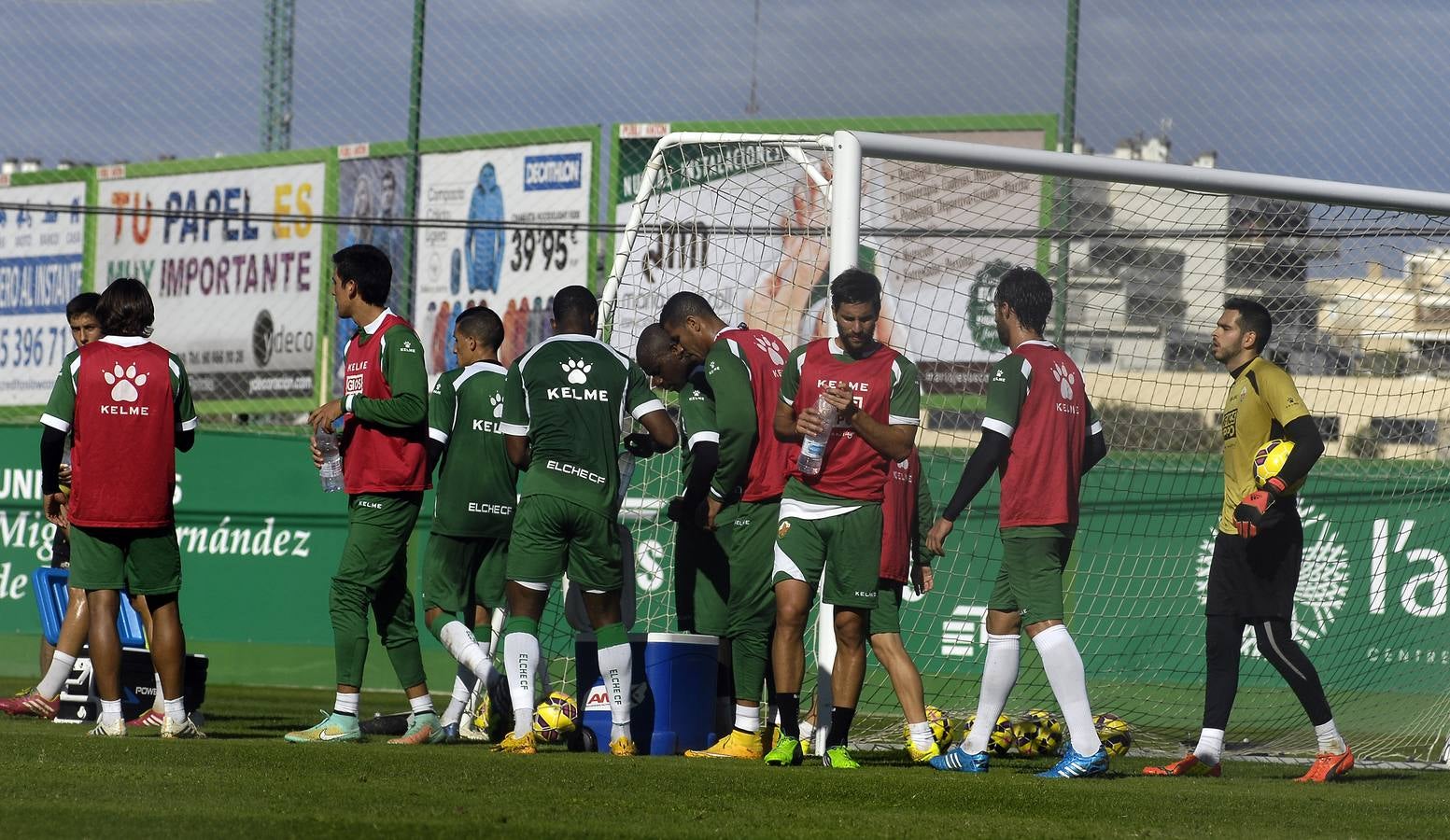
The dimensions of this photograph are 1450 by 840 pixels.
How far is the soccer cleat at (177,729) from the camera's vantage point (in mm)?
7484

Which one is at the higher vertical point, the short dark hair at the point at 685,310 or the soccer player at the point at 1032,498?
the short dark hair at the point at 685,310

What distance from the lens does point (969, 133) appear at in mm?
15273

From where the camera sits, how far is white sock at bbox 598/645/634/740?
7.57m

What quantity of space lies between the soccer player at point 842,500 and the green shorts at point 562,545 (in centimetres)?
80

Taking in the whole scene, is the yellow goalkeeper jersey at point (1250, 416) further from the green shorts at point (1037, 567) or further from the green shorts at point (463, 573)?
the green shorts at point (463, 573)

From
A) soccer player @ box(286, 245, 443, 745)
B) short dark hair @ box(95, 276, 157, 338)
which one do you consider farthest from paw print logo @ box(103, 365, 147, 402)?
soccer player @ box(286, 245, 443, 745)

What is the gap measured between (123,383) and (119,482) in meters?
0.42

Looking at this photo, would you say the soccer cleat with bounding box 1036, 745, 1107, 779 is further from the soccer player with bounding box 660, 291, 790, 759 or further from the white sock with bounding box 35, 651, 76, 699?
the white sock with bounding box 35, 651, 76, 699

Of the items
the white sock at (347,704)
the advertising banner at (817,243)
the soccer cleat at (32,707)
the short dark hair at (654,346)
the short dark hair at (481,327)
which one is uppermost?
the advertising banner at (817,243)

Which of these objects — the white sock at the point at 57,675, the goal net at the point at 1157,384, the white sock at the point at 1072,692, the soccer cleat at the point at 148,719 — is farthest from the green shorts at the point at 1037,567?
the white sock at the point at 57,675

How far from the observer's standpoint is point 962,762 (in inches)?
285

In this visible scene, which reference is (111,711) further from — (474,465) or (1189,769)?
(1189,769)

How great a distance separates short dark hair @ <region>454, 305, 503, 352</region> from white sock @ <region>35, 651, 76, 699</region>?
2516 mm

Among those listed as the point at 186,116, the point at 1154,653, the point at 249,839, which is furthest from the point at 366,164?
the point at 249,839
